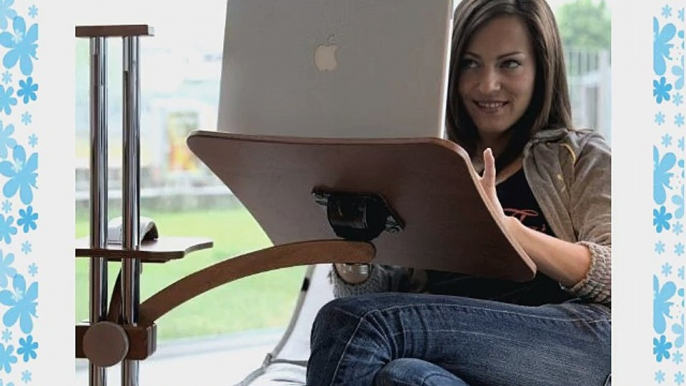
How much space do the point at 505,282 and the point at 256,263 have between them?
1.79ft

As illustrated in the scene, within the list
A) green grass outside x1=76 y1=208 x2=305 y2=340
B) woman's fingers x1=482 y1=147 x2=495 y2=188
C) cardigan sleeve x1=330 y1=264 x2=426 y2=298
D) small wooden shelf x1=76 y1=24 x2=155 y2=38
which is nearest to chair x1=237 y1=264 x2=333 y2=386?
cardigan sleeve x1=330 y1=264 x2=426 y2=298

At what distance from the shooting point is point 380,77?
1.43 m

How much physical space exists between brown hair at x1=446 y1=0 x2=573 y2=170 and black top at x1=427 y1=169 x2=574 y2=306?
0.07m

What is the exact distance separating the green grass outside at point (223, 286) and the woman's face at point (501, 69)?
2.76m

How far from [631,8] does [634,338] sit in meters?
0.43

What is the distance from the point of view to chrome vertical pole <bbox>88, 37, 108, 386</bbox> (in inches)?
61.2

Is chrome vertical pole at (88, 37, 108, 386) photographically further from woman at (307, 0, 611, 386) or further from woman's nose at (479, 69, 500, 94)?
woman's nose at (479, 69, 500, 94)

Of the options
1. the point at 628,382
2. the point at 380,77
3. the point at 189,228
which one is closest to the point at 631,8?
the point at 380,77

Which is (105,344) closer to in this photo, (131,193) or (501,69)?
(131,193)

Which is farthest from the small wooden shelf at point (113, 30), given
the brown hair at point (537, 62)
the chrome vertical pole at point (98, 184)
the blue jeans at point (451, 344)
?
the brown hair at point (537, 62)

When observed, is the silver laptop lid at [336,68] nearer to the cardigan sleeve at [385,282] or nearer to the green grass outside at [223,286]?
the cardigan sleeve at [385,282]

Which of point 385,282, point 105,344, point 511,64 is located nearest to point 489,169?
point 511,64

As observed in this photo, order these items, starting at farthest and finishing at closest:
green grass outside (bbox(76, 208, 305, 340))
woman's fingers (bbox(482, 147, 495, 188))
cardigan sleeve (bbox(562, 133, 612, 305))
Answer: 1. green grass outside (bbox(76, 208, 305, 340))
2. cardigan sleeve (bbox(562, 133, 612, 305))
3. woman's fingers (bbox(482, 147, 495, 188))

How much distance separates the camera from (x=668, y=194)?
1.29 metres
